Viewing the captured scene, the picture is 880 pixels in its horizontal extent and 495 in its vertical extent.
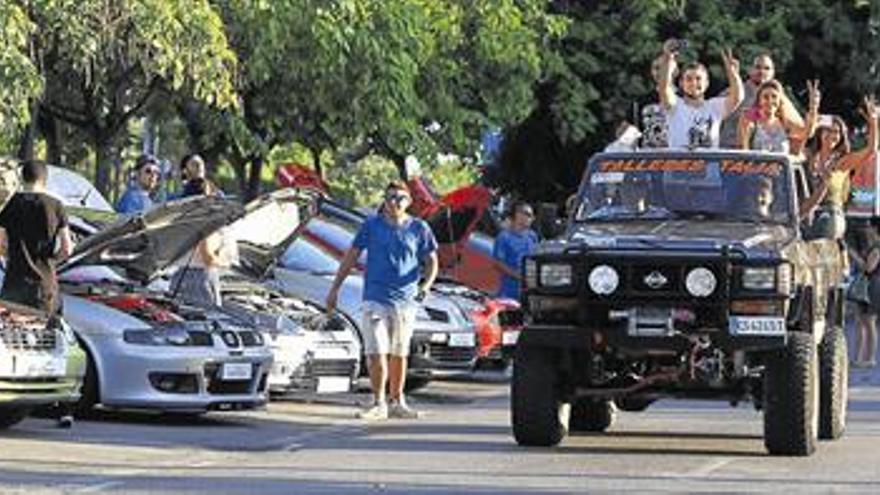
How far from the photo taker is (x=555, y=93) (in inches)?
1318

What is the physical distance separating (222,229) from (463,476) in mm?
5390

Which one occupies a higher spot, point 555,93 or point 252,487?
point 555,93

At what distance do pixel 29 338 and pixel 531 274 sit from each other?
11.1ft

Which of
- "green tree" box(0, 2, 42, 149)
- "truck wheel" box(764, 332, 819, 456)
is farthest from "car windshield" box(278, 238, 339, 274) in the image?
"truck wheel" box(764, 332, 819, 456)

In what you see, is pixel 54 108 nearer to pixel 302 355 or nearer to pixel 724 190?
pixel 302 355

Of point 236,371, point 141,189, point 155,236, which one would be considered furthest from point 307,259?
point 236,371

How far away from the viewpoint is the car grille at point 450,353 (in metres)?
19.3

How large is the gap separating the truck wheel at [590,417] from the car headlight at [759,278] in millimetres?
2538

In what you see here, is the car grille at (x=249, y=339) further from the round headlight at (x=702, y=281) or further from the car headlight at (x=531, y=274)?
the round headlight at (x=702, y=281)

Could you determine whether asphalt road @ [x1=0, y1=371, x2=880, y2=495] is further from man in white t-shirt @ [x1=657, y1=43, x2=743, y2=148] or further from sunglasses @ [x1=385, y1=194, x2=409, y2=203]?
man in white t-shirt @ [x1=657, y1=43, x2=743, y2=148]

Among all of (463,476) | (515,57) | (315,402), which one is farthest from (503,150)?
(463,476)

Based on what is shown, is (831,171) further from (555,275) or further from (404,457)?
(404,457)

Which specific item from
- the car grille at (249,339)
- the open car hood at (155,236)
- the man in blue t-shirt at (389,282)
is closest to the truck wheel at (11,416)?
the open car hood at (155,236)

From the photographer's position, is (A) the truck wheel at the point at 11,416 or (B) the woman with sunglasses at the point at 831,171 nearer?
(A) the truck wheel at the point at 11,416
